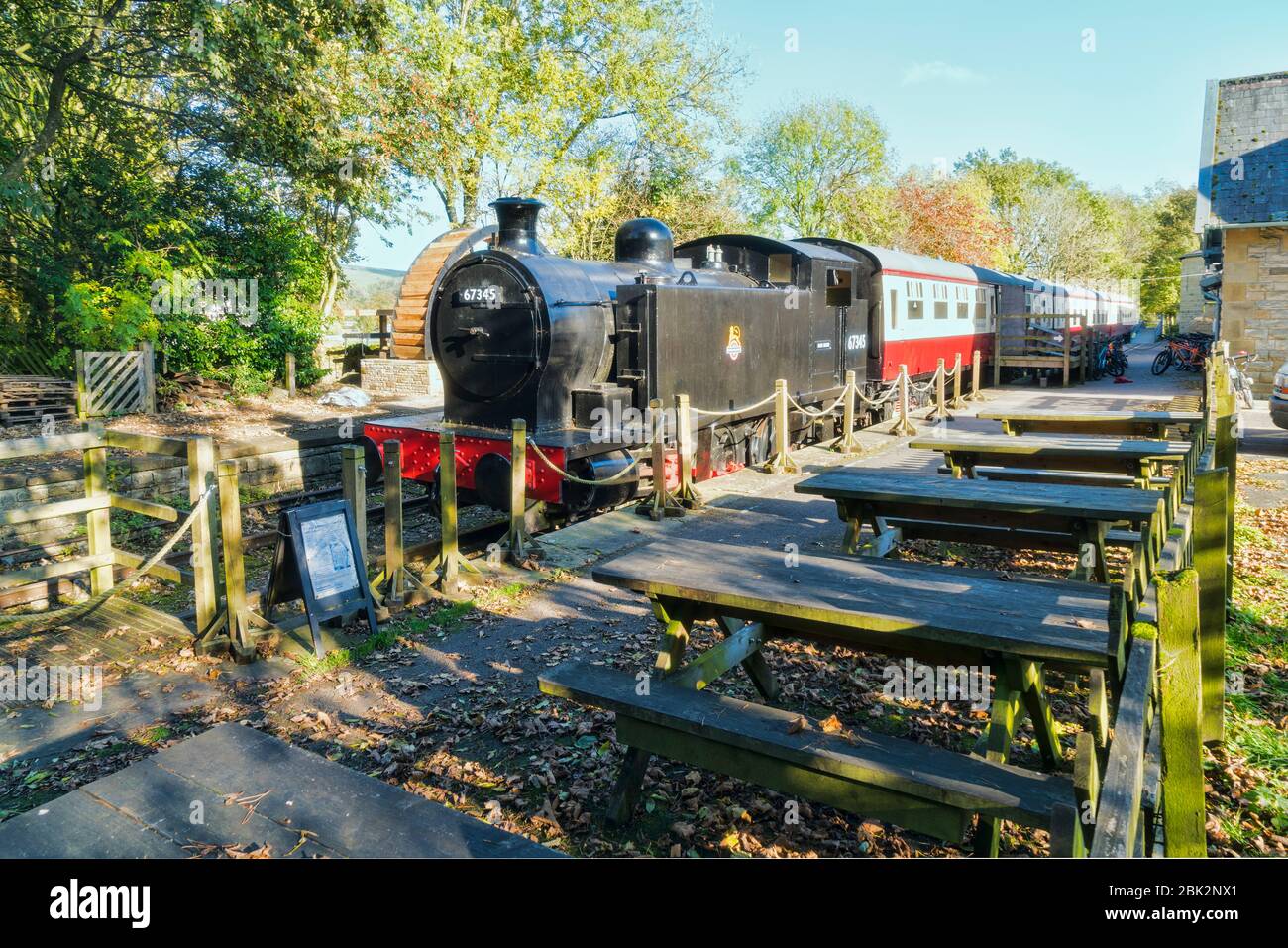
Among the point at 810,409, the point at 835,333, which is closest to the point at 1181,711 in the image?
the point at 810,409

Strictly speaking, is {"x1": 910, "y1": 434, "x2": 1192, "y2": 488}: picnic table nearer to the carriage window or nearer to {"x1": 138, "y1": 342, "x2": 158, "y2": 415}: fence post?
the carriage window

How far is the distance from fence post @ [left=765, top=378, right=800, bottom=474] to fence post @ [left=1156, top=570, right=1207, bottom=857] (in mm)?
8322

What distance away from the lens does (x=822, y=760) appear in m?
2.80

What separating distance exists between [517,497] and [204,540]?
2482 mm

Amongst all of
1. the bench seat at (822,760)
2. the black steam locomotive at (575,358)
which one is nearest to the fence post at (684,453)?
the black steam locomotive at (575,358)

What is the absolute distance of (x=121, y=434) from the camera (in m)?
5.92

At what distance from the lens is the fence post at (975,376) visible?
67.2ft

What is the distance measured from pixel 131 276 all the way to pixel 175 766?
Answer: 14.5m

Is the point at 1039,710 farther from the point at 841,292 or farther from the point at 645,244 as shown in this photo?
the point at 841,292

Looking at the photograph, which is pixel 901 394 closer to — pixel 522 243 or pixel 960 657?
pixel 522 243

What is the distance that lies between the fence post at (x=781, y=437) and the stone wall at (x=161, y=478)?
5.56m

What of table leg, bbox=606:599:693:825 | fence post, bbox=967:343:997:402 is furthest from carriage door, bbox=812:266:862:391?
table leg, bbox=606:599:693:825

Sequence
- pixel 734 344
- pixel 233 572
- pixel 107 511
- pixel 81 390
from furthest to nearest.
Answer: pixel 81 390
pixel 734 344
pixel 107 511
pixel 233 572
